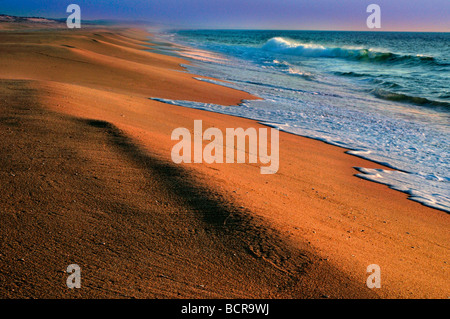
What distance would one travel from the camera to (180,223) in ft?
9.44

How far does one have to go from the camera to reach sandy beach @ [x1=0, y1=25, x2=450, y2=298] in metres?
2.30

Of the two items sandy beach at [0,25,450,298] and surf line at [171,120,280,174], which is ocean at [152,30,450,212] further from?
sandy beach at [0,25,450,298]

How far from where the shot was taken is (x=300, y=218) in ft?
10.6

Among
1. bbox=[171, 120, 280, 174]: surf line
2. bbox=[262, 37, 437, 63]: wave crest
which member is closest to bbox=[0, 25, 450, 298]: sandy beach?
bbox=[171, 120, 280, 174]: surf line

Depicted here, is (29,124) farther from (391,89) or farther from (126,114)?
(391,89)

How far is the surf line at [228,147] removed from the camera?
4398 millimetres

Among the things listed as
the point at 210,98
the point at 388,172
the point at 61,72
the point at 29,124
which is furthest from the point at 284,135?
the point at 61,72

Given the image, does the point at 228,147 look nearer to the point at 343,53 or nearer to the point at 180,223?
the point at 180,223

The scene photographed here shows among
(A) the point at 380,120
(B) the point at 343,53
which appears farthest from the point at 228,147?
(B) the point at 343,53

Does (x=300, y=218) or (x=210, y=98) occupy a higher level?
(x=210, y=98)

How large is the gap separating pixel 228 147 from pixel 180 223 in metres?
2.62

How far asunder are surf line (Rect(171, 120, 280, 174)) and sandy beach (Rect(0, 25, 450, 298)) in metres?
0.19

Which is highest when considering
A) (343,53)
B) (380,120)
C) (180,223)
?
(343,53)
